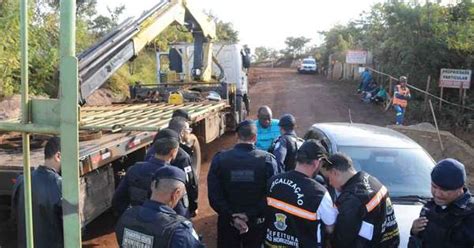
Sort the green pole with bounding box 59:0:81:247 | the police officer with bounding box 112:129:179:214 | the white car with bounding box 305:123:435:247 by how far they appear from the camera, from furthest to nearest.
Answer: the white car with bounding box 305:123:435:247 < the police officer with bounding box 112:129:179:214 < the green pole with bounding box 59:0:81:247

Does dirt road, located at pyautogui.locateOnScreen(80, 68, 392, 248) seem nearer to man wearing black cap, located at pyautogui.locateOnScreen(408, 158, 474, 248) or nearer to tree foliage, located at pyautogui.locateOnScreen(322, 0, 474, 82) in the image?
tree foliage, located at pyautogui.locateOnScreen(322, 0, 474, 82)

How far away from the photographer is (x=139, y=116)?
7934mm

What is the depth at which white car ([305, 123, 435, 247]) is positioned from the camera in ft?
15.9

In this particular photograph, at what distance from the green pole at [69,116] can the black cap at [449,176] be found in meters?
2.29

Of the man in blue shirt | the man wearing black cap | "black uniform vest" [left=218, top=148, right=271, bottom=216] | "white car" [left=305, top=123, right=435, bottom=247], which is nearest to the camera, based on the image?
the man wearing black cap

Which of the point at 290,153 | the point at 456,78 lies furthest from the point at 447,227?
the point at 456,78

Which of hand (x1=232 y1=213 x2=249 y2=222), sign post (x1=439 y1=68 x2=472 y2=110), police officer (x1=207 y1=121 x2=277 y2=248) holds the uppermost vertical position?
sign post (x1=439 y1=68 x2=472 y2=110)

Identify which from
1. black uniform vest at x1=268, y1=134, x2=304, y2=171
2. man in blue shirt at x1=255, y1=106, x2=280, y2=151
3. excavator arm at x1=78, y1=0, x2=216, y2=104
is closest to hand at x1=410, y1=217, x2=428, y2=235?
black uniform vest at x1=268, y1=134, x2=304, y2=171

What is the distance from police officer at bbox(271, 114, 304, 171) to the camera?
5.35 m

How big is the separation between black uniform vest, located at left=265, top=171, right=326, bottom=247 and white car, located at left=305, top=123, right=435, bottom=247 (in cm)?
154

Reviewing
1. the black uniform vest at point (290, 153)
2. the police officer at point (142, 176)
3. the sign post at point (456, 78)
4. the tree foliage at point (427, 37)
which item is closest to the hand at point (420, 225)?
the police officer at point (142, 176)

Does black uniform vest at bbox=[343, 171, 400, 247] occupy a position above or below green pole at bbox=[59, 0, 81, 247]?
below

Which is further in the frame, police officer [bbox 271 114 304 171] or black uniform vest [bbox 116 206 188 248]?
police officer [bbox 271 114 304 171]

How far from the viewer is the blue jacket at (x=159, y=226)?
99.0 inches
